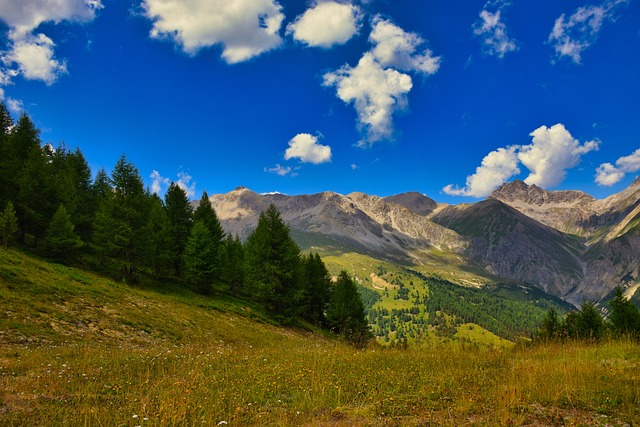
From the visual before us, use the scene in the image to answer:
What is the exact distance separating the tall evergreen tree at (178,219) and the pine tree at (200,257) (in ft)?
9.46

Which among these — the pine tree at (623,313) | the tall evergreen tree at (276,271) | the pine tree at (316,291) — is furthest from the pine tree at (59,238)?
the pine tree at (623,313)

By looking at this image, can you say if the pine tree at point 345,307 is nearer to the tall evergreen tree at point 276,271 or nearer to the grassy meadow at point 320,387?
the tall evergreen tree at point 276,271

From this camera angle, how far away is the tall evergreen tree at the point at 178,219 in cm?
4431

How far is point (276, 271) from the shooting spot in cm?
4012

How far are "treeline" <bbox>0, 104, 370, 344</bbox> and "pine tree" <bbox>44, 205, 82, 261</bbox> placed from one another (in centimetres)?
8

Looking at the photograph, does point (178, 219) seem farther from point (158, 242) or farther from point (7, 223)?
point (7, 223)

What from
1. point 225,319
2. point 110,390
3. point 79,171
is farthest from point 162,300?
point 79,171

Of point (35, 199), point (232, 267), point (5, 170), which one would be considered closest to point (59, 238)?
point (35, 199)

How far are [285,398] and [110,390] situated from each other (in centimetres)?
435

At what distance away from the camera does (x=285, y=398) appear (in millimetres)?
7734

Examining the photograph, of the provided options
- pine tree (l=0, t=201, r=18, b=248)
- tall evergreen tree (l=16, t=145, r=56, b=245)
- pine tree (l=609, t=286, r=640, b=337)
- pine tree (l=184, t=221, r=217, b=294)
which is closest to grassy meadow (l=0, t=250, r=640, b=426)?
pine tree (l=0, t=201, r=18, b=248)

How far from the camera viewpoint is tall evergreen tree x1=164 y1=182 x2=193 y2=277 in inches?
1745

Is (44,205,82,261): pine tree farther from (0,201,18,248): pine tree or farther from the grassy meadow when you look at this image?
the grassy meadow

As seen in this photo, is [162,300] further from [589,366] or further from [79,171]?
[79,171]
